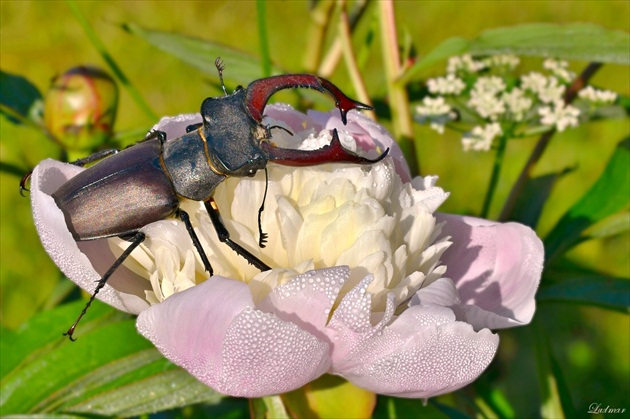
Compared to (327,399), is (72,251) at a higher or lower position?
higher

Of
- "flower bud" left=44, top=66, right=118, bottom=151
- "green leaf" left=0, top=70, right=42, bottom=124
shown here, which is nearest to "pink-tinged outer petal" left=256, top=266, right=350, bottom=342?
"flower bud" left=44, top=66, right=118, bottom=151

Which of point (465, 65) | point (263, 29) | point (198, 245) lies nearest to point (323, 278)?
point (198, 245)

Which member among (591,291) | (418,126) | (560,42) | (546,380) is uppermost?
(560,42)

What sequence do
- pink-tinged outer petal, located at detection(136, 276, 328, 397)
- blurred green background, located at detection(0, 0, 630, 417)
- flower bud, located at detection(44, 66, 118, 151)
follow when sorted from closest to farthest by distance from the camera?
pink-tinged outer petal, located at detection(136, 276, 328, 397) < flower bud, located at detection(44, 66, 118, 151) < blurred green background, located at detection(0, 0, 630, 417)

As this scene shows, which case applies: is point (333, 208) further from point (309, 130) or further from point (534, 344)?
point (534, 344)

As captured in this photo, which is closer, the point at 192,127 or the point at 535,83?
the point at 192,127

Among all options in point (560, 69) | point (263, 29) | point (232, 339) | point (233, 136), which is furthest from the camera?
point (560, 69)

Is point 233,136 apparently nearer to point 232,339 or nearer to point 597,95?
point 232,339

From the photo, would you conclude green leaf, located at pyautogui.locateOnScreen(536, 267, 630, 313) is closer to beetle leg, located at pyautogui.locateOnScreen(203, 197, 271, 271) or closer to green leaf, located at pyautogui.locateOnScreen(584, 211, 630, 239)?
green leaf, located at pyautogui.locateOnScreen(584, 211, 630, 239)
